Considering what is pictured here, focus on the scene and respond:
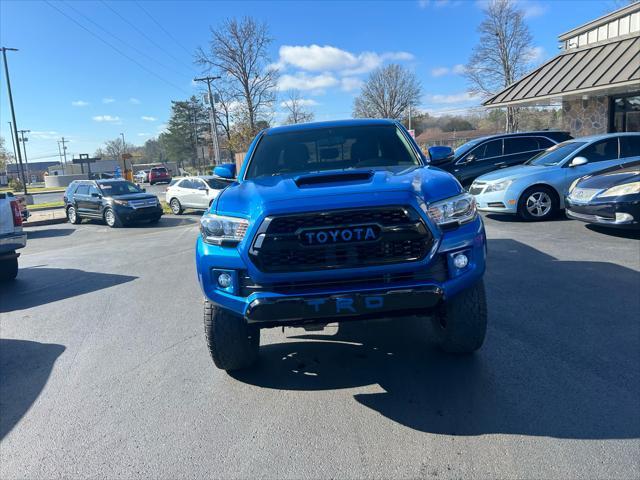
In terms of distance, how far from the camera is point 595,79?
13.8 meters

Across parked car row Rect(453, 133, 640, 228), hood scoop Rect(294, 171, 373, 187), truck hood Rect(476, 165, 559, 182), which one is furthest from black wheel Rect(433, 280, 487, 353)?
truck hood Rect(476, 165, 559, 182)

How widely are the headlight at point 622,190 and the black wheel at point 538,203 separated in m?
2.23

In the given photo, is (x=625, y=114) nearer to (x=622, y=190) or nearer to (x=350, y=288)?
(x=622, y=190)

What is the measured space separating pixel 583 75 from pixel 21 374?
16.4m

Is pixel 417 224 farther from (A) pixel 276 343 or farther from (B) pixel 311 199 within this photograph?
(A) pixel 276 343

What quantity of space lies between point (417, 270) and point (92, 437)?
2349 mm

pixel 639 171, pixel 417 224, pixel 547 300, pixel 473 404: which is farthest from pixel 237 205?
pixel 639 171

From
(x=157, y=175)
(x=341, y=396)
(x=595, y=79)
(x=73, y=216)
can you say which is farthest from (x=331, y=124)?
(x=157, y=175)

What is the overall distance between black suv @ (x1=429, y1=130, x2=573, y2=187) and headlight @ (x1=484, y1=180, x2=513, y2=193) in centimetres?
298

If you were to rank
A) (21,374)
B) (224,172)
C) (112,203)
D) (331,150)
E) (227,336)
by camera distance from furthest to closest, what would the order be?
(112,203) < (224,172) < (331,150) < (21,374) < (227,336)

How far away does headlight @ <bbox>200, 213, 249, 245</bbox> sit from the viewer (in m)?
3.04

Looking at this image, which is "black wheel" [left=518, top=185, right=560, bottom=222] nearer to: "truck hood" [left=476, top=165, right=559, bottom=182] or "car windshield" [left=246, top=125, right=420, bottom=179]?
"truck hood" [left=476, top=165, right=559, bottom=182]

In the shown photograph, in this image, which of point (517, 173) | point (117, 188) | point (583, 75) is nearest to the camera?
point (517, 173)

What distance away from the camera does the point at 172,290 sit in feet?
21.9
